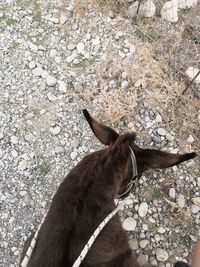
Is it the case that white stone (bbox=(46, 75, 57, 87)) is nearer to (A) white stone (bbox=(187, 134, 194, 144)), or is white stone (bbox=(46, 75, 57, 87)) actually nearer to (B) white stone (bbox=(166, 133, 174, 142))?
(B) white stone (bbox=(166, 133, 174, 142))

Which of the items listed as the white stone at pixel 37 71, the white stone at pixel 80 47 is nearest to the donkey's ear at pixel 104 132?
the white stone at pixel 37 71

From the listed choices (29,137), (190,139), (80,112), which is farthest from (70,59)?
(190,139)

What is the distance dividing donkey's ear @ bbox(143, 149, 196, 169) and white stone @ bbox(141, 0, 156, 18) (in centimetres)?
273

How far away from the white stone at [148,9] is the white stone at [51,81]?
4.40 feet

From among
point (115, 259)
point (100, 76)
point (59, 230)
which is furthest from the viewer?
point (100, 76)

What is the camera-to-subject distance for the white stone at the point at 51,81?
5.64 metres

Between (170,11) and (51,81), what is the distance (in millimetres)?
1636

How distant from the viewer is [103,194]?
370cm

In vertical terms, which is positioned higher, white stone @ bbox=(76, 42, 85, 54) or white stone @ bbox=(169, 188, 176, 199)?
white stone @ bbox=(76, 42, 85, 54)

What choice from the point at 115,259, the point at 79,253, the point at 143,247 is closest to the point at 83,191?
the point at 79,253

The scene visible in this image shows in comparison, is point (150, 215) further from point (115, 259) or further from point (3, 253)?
point (3, 253)

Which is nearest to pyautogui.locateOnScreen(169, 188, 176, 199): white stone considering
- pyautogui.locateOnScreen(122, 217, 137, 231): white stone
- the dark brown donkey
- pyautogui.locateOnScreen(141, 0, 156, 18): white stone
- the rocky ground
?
the rocky ground

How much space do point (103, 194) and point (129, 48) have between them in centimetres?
256

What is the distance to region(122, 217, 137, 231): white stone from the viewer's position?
192 inches
